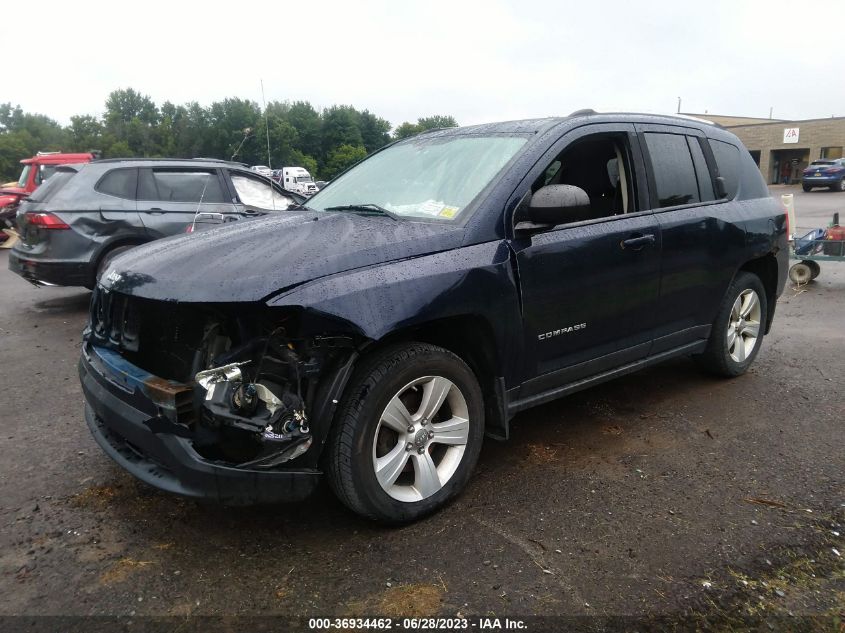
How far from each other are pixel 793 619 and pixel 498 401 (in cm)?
149

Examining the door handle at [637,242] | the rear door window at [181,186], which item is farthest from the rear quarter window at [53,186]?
the door handle at [637,242]

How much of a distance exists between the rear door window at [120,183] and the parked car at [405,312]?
435 centimetres

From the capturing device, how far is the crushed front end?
8.07 feet

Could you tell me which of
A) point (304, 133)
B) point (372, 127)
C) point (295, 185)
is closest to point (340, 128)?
point (372, 127)

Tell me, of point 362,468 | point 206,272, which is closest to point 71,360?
point 206,272

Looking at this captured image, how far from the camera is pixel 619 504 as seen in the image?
3.13 meters

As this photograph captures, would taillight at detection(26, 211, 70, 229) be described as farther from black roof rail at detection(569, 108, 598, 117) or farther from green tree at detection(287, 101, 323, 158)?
green tree at detection(287, 101, 323, 158)

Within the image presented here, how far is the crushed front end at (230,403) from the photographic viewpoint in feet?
8.07

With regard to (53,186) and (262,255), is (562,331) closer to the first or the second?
(262,255)

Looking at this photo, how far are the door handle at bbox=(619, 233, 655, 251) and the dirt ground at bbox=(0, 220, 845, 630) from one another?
1.18 m

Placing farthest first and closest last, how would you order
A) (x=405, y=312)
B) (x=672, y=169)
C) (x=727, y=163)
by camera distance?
(x=727, y=163) < (x=672, y=169) < (x=405, y=312)

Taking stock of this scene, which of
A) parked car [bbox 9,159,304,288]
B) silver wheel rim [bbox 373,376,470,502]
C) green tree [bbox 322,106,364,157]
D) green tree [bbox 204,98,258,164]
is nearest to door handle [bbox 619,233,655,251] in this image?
silver wheel rim [bbox 373,376,470,502]

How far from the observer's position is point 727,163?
4.65 metres

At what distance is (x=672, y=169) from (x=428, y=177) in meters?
1.71
